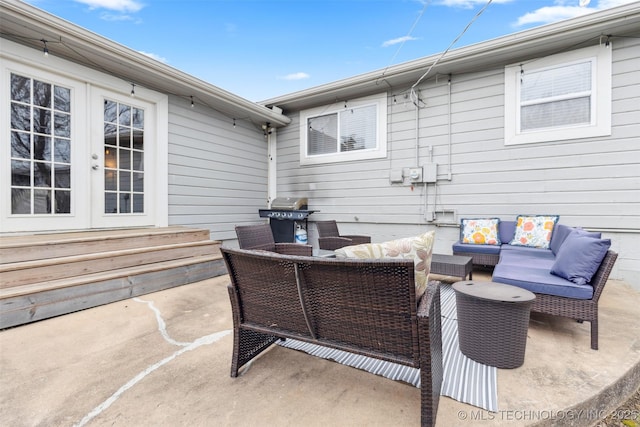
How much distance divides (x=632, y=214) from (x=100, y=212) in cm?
707

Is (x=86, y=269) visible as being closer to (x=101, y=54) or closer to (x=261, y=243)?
(x=261, y=243)

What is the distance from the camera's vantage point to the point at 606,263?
2.13 m

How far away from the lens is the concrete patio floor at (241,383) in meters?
1.48

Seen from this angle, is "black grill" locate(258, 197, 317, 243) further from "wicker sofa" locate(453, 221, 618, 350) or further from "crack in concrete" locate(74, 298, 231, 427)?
"wicker sofa" locate(453, 221, 618, 350)

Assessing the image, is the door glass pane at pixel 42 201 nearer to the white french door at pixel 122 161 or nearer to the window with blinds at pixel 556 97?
the white french door at pixel 122 161

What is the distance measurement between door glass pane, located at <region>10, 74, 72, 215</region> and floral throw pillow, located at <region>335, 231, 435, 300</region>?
13.6 feet

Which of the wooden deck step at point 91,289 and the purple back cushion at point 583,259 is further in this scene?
the wooden deck step at point 91,289

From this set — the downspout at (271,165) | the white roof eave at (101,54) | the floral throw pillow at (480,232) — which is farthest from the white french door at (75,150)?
the floral throw pillow at (480,232)

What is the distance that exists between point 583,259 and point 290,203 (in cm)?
465

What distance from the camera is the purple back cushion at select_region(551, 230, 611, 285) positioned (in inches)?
87.3

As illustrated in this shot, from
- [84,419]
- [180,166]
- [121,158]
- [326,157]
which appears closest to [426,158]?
[326,157]

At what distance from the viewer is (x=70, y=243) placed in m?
3.21

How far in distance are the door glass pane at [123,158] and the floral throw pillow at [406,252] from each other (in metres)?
4.21

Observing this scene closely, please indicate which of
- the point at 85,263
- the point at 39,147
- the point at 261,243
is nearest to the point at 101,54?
the point at 39,147
